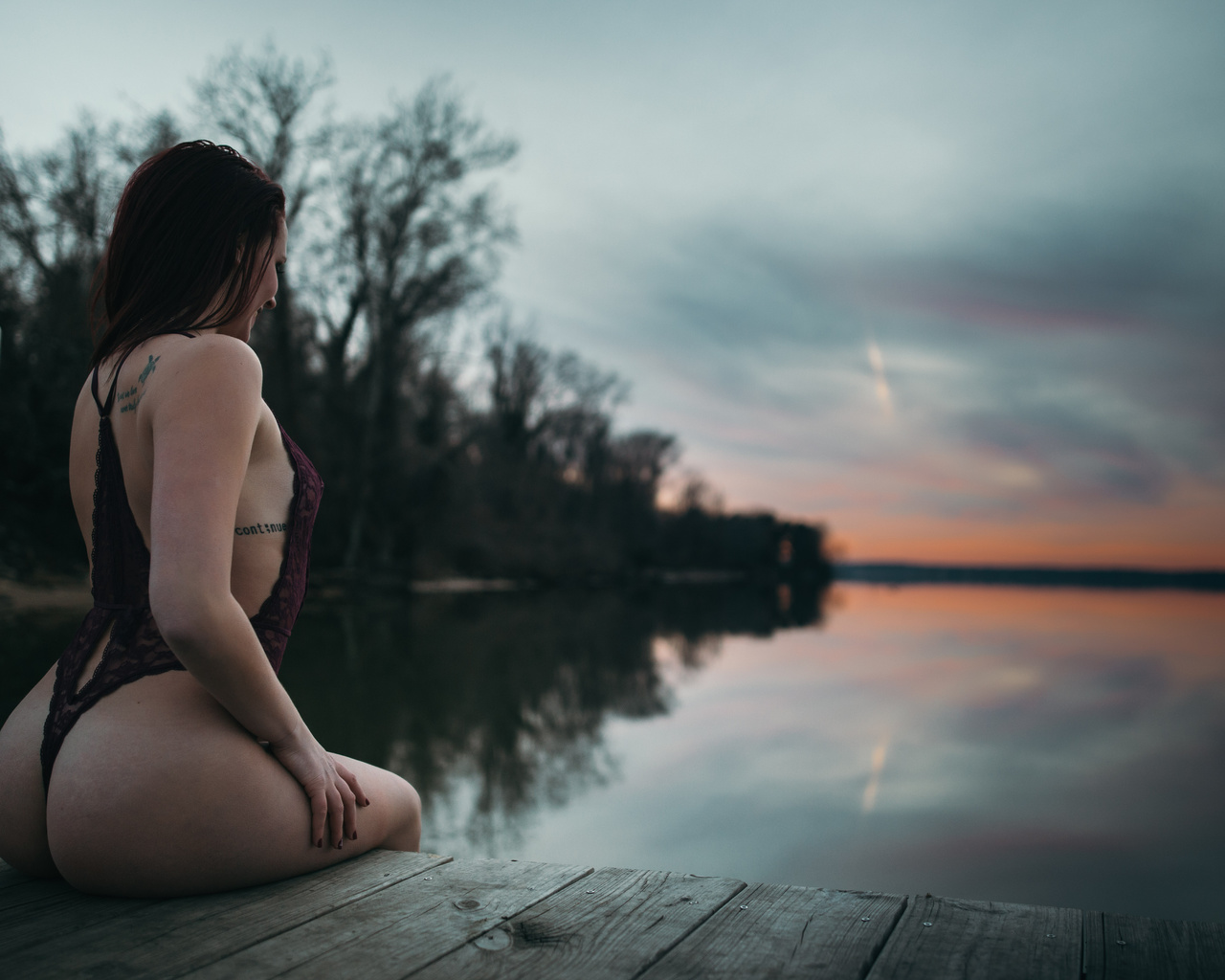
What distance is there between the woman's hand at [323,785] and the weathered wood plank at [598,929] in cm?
36

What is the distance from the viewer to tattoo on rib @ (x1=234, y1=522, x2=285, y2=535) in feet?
4.95

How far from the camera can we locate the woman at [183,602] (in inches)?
53.6

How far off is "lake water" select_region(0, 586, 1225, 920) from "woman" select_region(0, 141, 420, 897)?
517 centimetres

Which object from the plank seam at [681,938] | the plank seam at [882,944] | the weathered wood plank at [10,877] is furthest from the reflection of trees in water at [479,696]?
the plank seam at [882,944]

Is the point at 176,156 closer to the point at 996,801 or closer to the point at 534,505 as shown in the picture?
the point at 996,801

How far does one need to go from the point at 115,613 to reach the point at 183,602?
24cm

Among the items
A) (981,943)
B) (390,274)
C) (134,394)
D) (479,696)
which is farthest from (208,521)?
(390,274)

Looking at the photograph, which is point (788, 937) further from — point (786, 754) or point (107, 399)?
point (786, 754)

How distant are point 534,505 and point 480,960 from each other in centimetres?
3767

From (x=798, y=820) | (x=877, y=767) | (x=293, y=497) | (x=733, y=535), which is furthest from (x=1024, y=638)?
(x=733, y=535)

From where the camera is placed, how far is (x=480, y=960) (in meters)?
1.24

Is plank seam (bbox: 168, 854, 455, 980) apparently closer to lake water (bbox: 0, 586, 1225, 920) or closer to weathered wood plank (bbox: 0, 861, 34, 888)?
weathered wood plank (bbox: 0, 861, 34, 888)

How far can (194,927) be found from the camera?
1324mm

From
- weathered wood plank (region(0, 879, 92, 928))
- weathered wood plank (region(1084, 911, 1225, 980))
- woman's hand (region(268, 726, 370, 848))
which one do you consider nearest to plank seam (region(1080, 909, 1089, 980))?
weathered wood plank (region(1084, 911, 1225, 980))
